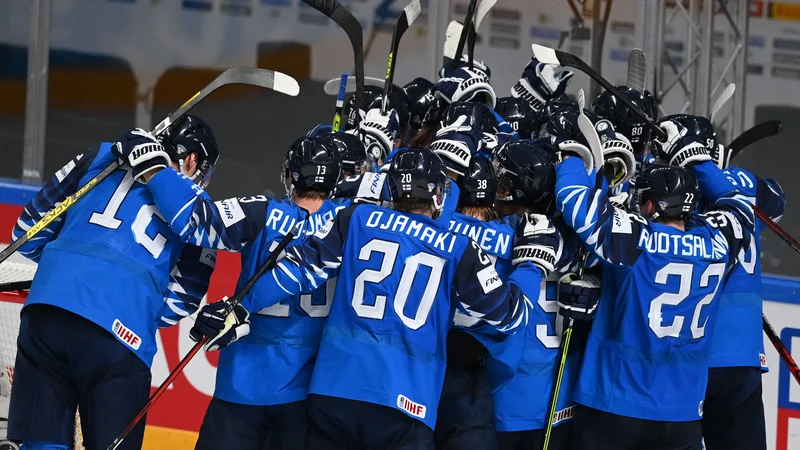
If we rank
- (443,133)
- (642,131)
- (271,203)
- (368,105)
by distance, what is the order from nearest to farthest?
1. (271,203)
2. (443,133)
3. (642,131)
4. (368,105)

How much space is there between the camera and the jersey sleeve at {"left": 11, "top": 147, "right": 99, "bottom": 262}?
3.33 m

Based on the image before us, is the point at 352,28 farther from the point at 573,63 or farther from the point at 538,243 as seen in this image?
the point at 538,243

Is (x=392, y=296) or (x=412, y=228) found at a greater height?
(x=412, y=228)

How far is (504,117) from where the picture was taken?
443cm

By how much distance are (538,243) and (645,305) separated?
1.18ft

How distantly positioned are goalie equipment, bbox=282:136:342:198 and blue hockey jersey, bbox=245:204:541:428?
0.85 ft

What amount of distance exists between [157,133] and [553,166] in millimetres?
1081

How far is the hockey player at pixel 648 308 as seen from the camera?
10.7 feet

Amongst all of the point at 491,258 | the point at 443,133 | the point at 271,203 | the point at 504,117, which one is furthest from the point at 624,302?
the point at 504,117

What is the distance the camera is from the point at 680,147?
148 inches

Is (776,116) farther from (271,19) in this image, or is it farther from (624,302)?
(624,302)

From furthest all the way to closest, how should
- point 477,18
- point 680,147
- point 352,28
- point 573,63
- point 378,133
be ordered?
1. point 477,18
2. point 352,28
3. point 378,133
4. point 573,63
5. point 680,147

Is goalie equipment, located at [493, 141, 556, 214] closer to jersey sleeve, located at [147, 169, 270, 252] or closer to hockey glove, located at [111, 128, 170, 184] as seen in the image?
jersey sleeve, located at [147, 169, 270, 252]

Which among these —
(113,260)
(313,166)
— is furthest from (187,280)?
(313,166)
